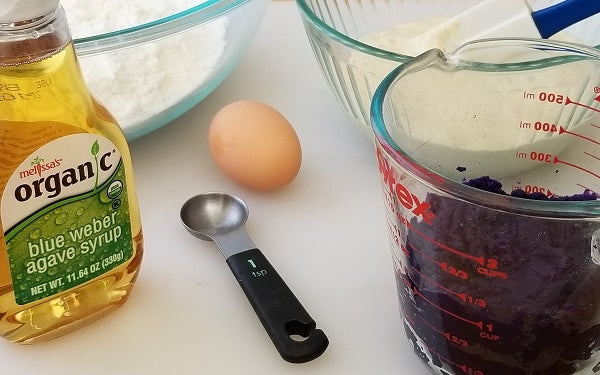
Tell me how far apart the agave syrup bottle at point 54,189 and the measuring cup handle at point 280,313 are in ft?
0.32

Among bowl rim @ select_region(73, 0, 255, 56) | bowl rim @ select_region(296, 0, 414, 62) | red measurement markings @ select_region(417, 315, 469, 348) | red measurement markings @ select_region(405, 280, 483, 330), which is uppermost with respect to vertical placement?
bowl rim @ select_region(73, 0, 255, 56)

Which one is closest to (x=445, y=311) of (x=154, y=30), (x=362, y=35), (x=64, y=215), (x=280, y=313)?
(x=280, y=313)

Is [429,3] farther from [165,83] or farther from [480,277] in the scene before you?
[480,277]

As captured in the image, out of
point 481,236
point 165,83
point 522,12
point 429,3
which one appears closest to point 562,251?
point 481,236

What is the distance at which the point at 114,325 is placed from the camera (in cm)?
64

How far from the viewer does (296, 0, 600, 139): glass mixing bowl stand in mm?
714

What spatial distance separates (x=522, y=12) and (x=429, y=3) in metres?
0.26

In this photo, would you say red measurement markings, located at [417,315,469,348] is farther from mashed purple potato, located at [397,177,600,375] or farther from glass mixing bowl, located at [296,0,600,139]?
glass mixing bowl, located at [296,0,600,139]

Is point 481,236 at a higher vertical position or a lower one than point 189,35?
lower

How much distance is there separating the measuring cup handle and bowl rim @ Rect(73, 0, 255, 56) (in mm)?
231

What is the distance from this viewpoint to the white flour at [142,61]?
2.48 feet

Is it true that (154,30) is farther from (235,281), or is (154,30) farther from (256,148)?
(235,281)

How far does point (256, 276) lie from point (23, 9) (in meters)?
0.28

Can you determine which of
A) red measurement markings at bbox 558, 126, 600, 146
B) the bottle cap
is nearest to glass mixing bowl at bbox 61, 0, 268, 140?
the bottle cap
